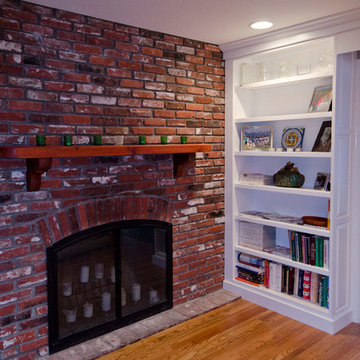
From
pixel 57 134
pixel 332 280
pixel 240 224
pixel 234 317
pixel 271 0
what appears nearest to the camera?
pixel 271 0

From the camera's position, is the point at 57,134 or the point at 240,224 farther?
the point at 240,224

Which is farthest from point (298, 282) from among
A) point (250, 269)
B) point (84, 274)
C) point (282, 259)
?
point (84, 274)

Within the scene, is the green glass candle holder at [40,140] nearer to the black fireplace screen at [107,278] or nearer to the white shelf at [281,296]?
the black fireplace screen at [107,278]

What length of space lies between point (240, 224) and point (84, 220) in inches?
59.5

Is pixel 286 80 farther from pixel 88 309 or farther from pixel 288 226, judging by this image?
pixel 88 309

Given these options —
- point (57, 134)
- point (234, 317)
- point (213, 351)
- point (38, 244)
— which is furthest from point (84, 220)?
point (234, 317)

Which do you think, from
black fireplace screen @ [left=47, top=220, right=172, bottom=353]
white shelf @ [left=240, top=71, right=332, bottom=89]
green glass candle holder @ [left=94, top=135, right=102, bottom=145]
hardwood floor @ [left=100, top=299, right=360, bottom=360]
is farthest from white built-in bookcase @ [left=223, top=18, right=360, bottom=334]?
green glass candle holder @ [left=94, top=135, right=102, bottom=145]

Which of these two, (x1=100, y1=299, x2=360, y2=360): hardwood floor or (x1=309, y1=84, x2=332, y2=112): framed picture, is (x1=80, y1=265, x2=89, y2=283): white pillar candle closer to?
(x1=100, y1=299, x2=360, y2=360): hardwood floor

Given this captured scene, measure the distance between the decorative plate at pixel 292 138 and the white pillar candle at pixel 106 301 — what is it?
1.86 m

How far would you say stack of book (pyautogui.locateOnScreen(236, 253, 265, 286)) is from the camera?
11.1ft

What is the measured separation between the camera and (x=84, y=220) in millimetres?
2623

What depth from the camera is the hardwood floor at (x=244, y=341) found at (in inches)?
101

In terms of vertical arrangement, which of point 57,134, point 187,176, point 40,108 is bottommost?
point 187,176

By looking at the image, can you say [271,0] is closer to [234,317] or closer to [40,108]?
[40,108]
